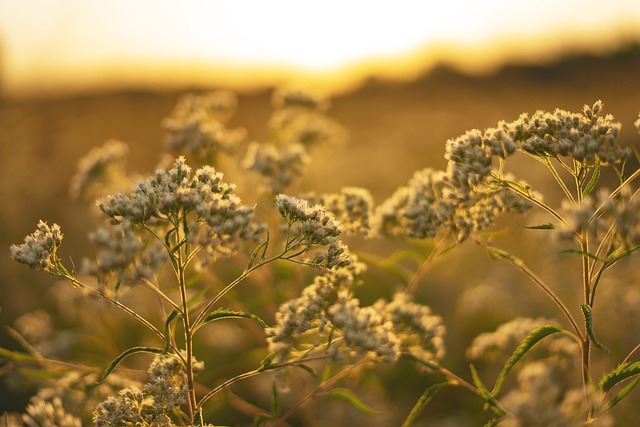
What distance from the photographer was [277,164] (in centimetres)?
522

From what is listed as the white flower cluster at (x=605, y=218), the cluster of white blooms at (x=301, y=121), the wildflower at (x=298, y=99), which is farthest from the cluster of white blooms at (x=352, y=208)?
the wildflower at (x=298, y=99)

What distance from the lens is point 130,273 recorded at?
120 inches

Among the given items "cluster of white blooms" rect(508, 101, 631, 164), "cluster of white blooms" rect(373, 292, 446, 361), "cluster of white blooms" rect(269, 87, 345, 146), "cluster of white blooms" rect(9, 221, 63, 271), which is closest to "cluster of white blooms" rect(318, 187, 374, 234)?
"cluster of white blooms" rect(373, 292, 446, 361)

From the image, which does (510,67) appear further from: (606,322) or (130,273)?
(130,273)

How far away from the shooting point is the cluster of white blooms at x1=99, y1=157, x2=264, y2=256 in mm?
3080

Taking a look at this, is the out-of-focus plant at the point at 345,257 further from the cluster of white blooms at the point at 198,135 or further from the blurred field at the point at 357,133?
the cluster of white blooms at the point at 198,135

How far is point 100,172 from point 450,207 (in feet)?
13.2

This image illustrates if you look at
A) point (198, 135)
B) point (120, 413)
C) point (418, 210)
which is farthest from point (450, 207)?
point (198, 135)

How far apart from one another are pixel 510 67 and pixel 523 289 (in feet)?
120

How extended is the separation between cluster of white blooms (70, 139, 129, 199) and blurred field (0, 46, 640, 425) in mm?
1267

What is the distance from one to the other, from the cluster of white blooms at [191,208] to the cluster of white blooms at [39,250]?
41 cm

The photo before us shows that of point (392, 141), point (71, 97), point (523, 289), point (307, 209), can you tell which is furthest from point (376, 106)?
point (307, 209)

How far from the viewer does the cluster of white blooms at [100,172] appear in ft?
19.4

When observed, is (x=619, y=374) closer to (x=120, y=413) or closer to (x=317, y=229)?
(x=317, y=229)
